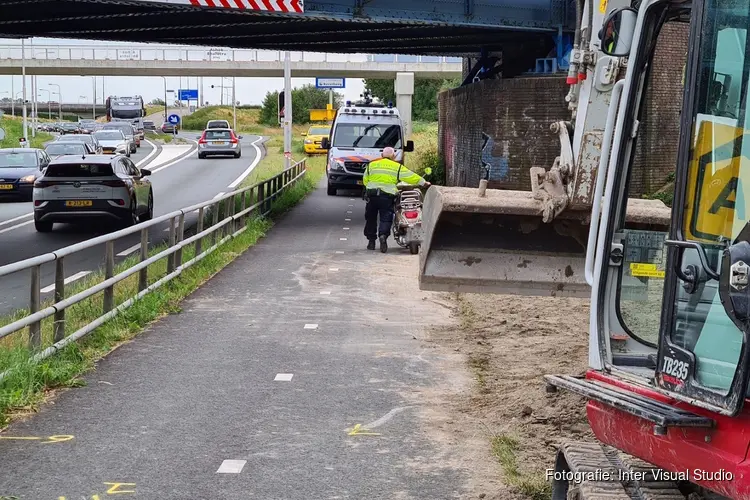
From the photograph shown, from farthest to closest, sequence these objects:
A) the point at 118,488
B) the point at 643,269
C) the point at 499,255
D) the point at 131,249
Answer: the point at 131,249 < the point at 499,255 < the point at 118,488 < the point at 643,269

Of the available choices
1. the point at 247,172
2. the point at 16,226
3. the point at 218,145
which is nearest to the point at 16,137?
the point at 218,145

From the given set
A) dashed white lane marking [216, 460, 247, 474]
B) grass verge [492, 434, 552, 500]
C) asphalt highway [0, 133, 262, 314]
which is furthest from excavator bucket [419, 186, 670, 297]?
asphalt highway [0, 133, 262, 314]

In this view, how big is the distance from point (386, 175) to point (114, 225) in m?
8.25

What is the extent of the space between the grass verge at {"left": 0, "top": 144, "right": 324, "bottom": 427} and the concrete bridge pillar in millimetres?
38279

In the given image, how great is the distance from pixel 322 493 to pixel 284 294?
8.11 meters

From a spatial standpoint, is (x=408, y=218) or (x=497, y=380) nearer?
(x=497, y=380)

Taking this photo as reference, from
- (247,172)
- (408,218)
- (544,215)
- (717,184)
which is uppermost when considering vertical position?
(717,184)

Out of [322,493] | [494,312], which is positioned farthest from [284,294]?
[322,493]

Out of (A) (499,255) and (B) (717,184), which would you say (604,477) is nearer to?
(B) (717,184)

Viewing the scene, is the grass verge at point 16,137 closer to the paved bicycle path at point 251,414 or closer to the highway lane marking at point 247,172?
the highway lane marking at point 247,172

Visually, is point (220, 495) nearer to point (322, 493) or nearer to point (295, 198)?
point (322, 493)

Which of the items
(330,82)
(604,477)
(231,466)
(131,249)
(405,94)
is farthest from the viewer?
(330,82)

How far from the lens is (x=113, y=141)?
55531 millimetres

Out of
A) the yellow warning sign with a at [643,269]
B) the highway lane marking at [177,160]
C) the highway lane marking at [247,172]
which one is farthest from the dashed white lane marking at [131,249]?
the highway lane marking at [177,160]
